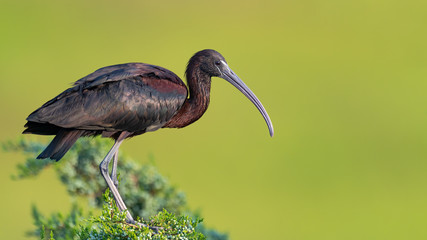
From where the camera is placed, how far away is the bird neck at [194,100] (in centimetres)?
783

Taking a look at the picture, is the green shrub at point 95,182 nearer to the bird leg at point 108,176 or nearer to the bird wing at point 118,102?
the bird leg at point 108,176

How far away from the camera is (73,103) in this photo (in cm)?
709

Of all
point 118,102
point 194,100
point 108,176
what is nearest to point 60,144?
point 108,176

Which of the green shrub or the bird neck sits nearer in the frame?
the bird neck

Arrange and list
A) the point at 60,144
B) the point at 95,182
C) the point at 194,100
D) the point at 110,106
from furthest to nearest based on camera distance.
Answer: the point at 95,182 → the point at 194,100 → the point at 110,106 → the point at 60,144

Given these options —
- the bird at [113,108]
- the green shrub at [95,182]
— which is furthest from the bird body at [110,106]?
the green shrub at [95,182]

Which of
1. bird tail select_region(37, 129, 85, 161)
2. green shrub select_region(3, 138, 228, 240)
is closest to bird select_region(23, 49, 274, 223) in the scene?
bird tail select_region(37, 129, 85, 161)

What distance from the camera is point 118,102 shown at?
23.7ft

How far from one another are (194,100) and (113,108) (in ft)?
3.62

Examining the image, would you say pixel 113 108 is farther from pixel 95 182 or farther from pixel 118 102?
pixel 95 182

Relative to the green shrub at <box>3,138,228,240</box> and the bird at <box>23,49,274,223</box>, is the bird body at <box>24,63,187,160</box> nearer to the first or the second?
the bird at <box>23,49,274,223</box>

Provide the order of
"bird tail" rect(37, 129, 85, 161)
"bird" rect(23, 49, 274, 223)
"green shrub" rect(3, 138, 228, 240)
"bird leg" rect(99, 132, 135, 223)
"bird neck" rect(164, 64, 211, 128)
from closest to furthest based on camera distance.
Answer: "bird tail" rect(37, 129, 85, 161) → "bird" rect(23, 49, 274, 223) → "bird leg" rect(99, 132, 135, 223) → "bird neck" rect(164, 64, 211, 128) → "green shrub" rect(3, 138, 228, 240)

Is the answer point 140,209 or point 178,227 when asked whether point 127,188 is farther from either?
point 178,227

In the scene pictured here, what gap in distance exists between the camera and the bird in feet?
23.0
